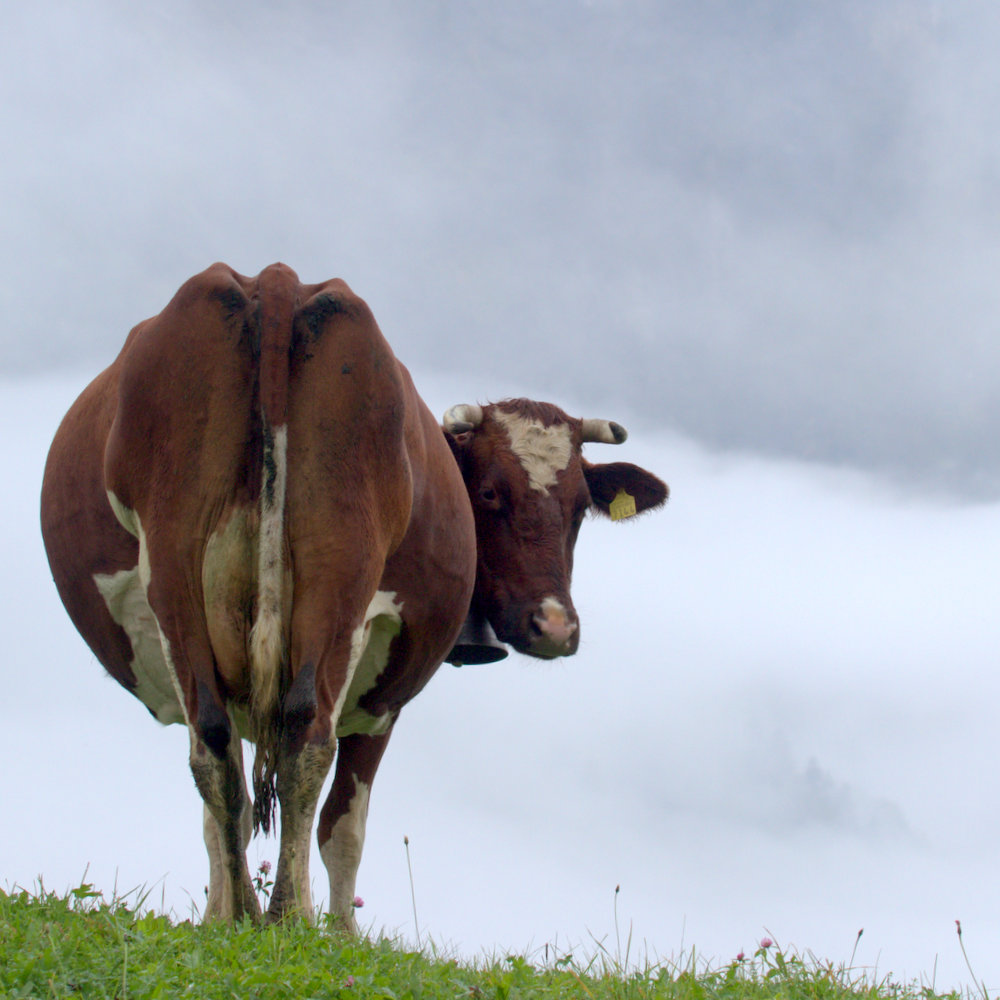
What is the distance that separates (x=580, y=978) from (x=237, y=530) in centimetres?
204

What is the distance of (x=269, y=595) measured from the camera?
14.3 feet

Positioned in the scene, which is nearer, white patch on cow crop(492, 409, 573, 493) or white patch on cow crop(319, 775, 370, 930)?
white patch on cow crop(319, 775, 370, 930)

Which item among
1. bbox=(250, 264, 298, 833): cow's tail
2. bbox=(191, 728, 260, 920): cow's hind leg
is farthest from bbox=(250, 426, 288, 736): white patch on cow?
bbox=(191, 728, 260, 920): cow's hind leg

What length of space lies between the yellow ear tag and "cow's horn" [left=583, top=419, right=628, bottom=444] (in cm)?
75

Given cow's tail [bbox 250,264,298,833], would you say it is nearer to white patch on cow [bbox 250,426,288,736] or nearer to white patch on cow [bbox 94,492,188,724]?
white patch on cow [bbox 250,426,288,736]

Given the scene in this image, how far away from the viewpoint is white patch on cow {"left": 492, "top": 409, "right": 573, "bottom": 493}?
7762 millimetres

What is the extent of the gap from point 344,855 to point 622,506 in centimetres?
400

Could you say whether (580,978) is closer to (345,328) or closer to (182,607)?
(182,607)

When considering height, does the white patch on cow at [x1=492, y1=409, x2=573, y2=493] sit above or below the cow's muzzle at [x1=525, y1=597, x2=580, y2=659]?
above

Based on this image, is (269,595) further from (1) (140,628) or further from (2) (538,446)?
(2) (538,446)

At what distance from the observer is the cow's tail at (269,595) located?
4.32m

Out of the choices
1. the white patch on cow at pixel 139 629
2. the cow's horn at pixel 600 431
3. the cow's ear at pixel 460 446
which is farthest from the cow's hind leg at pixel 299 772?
the cow's horn at pixel 600 431

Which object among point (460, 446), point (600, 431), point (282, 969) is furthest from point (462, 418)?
point (282, 969)

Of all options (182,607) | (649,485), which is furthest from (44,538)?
(649,485)
